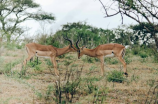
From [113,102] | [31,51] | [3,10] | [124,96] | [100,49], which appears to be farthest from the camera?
[3,10]

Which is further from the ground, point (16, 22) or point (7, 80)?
point (16, 22)

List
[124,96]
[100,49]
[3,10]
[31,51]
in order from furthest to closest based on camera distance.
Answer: [3,10] < [100,49] < [31,51] < [124,96]

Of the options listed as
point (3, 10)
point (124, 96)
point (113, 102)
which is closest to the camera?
Result: point (113, 102)

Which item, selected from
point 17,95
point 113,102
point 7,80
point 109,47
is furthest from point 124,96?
point 109,47

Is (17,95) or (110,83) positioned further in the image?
(110,83)

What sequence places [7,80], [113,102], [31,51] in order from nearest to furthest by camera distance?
[113,102]
[7,80]
[31,51]

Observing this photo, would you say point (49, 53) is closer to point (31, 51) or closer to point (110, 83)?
point (31, 51)

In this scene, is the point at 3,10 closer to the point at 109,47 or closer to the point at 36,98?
the point at 109,47

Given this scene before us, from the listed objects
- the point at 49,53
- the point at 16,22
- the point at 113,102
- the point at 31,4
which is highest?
the point at 31,4

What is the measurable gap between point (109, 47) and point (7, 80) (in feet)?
11.1

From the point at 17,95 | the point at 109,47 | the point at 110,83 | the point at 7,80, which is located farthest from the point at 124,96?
the point at 109,47

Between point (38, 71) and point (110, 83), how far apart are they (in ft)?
8.26

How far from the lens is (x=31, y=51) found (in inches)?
283

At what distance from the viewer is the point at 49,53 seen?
734 cm
